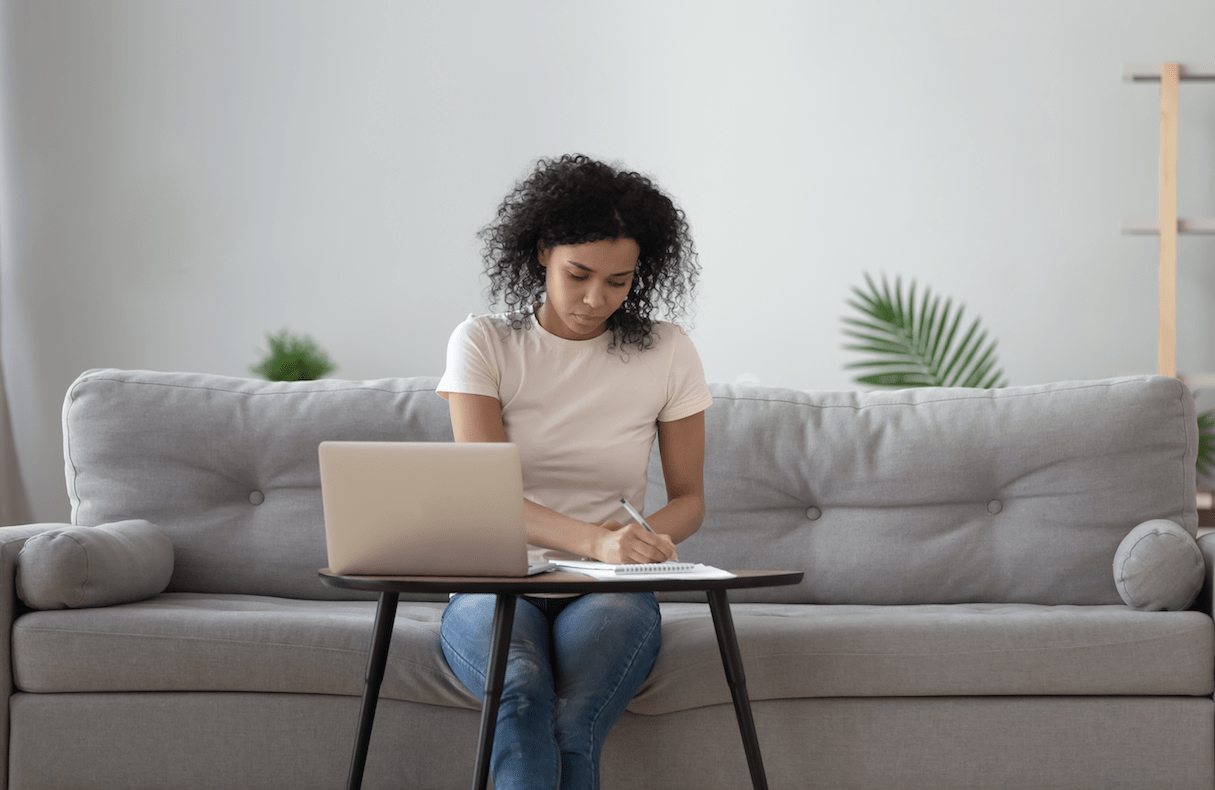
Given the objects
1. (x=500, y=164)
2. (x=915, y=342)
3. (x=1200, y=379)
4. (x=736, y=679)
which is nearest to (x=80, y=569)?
(x=736, y=679)

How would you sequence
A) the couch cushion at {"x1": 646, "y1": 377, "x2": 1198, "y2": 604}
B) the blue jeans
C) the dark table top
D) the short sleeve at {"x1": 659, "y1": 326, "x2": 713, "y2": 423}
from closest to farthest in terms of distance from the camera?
the dark table top, the blue jeans, the short sleeve at {"x1": 659, "y1": 326, "x2": 713, "y2": 423}, the couch cushion at {"x1": 646, "y1": 377, "x2": 1198, "y2": 604}

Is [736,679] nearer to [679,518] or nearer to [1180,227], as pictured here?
[679,518]

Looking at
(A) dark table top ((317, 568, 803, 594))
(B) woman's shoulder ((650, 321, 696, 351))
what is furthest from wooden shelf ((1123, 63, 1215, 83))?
(A) dark table top ((317, 568, 803, 594))

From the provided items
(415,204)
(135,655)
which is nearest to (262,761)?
(135,655)

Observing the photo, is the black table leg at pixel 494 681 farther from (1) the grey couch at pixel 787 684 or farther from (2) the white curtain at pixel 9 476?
(2) the white curtain at pixel 9 476

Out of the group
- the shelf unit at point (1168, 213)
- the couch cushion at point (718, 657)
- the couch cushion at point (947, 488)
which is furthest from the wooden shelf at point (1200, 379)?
the couch cushion at point (718, 657)

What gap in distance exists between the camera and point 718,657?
162cm

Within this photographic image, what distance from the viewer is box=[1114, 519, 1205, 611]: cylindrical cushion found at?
68.8 inches

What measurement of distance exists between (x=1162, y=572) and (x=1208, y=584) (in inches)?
3.9

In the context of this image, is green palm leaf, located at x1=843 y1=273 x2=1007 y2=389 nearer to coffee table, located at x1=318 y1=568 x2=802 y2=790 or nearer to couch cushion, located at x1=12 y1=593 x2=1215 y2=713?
couch cushion, located at x1=12 y1=593 x2=1215 y2=713

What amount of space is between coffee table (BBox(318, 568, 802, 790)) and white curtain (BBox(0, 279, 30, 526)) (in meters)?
2.44

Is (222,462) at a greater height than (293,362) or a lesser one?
lesser

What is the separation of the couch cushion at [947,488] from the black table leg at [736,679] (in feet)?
2.45

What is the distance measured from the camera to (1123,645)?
1.67 m
